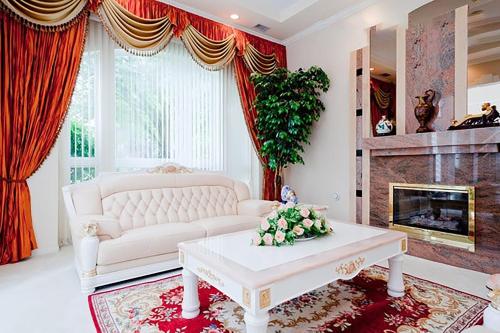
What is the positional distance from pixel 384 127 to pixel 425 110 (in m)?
0.47

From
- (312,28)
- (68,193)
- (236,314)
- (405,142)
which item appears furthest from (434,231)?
(68,193)

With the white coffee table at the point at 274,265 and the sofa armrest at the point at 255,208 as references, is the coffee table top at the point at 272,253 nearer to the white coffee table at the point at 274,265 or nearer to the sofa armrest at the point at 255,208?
the white coffee table at the point at 274,265

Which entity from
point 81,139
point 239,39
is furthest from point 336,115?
point 81,139

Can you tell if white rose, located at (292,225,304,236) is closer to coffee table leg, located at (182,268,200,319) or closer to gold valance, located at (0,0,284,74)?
coffee table leg, located at (182,268,200,319)

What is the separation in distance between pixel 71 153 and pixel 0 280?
1513mm

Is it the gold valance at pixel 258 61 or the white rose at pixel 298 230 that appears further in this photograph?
the gold valance at pixel 258 61

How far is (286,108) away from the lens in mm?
4164

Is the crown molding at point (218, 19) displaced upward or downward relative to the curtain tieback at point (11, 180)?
upward

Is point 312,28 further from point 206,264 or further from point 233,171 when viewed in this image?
point 206,264

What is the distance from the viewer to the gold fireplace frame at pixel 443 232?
277 centimetres

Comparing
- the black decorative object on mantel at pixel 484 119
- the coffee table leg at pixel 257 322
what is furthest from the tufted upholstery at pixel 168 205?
the black decorative object on mantel at pixel 484 119

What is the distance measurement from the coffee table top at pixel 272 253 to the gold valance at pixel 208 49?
2783 mm

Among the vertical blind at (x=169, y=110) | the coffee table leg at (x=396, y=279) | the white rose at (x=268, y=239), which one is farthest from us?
the vertical blind at (x=169, y=110)

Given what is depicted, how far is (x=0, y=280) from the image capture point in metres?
2.44
